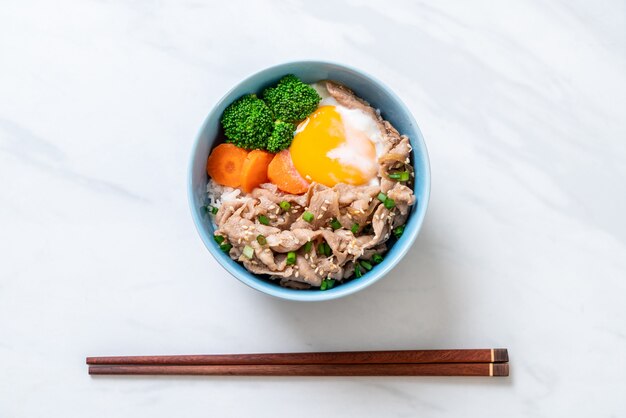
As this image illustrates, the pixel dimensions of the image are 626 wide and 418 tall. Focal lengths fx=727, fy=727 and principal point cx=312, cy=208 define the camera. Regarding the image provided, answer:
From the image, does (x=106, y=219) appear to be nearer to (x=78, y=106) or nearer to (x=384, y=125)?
(x=78, y=106)

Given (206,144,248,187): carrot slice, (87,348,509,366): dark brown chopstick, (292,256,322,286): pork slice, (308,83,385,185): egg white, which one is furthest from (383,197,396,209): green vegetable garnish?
(87,348,509,366): dark brown chopstick

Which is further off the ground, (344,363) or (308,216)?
(308,216)

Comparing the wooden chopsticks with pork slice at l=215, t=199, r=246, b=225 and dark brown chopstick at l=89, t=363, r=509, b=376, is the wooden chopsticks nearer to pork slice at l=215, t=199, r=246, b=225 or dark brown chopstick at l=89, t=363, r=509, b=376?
dark brown chopstick at l=89, t=363, r=509, b=376

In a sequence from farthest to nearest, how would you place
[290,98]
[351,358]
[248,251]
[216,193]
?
[351,358] → [216,193] → [290,98] → [248,251]

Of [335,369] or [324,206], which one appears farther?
[335,369]

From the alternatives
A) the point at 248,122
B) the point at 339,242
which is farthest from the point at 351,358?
the point at 248,122

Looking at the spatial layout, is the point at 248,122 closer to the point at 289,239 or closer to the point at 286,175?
the point at 286,175

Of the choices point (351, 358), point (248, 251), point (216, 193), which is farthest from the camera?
point (351, 358)
